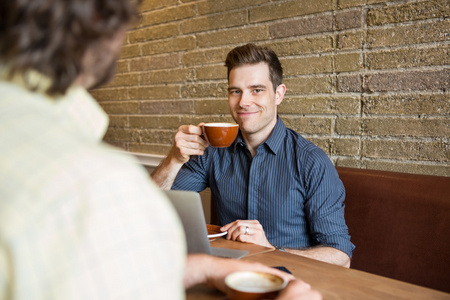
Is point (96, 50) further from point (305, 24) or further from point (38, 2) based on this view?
point (305, 24)

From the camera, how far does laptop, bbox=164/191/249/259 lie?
103 cm

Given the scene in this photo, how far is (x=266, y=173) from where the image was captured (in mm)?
1825

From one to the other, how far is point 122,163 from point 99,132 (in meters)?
0.19

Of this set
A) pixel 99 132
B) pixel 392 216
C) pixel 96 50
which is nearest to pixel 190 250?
pixel 99 132

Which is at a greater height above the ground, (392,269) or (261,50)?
(261,50)

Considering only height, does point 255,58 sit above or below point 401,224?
above

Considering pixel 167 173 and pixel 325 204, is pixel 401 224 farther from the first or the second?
pixel 167 173

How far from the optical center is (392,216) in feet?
5.30

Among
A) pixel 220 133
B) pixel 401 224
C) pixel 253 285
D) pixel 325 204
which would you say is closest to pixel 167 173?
pixel 220 133

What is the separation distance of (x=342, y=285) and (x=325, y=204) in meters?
0.73

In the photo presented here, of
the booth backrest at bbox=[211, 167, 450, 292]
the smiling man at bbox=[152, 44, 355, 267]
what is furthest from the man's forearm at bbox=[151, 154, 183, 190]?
the booth backrest at bbox=[211, 167, 450, 292]

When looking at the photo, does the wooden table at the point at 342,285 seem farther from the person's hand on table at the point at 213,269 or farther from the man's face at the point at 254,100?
the man's face at the point at 254,100

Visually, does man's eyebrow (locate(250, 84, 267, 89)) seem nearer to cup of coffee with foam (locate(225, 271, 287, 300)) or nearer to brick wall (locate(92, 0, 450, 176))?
brick wall (locate(92, 0, 450, 176))

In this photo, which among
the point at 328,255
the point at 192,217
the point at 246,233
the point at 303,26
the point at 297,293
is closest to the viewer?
the point at 297,293
